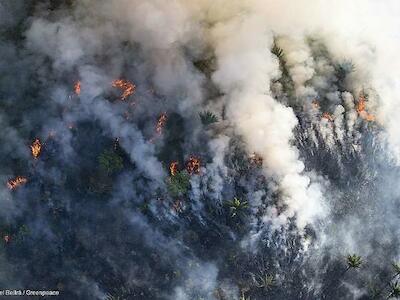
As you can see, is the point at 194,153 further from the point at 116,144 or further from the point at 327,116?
the point at 327,116

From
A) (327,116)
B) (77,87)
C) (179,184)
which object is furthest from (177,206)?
(327,116)

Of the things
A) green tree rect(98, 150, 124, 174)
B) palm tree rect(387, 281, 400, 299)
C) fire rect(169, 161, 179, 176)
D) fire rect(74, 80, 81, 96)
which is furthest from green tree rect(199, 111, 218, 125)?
palm tree rect(387, 281, 400, 299)

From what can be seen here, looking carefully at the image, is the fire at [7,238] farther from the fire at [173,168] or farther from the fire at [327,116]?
the fire at [327,116]

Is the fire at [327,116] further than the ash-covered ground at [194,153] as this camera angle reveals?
Yes

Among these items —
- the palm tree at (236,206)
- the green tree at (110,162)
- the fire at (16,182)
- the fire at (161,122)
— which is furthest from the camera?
the fire at (161,122)

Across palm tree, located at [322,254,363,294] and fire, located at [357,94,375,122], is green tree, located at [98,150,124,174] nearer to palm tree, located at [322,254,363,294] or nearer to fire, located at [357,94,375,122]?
palm tree, located at [322,254,363,294]

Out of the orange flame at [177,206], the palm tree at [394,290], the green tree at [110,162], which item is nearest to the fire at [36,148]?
the green tree at [110,162]

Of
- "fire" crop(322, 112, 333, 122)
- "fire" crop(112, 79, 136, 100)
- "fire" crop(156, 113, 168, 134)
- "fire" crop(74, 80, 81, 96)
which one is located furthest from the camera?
"fire" crop(322, 112, 333, 122)
